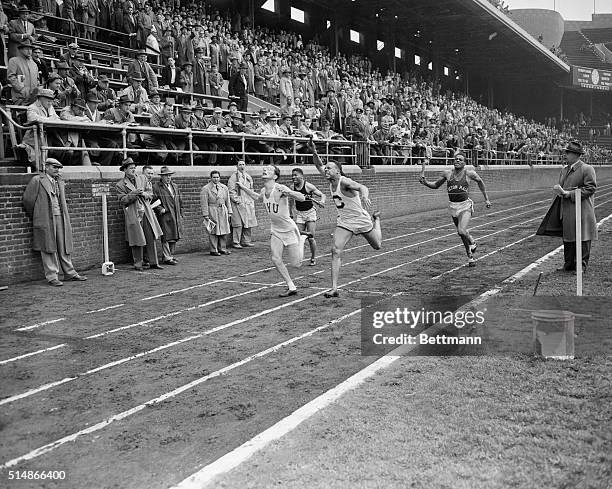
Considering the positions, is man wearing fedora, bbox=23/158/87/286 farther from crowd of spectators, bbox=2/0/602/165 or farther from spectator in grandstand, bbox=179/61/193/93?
spectator in grandstand, bbox=179/61/193/93

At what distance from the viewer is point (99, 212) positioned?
12.6m

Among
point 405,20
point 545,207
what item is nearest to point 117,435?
point 545,207

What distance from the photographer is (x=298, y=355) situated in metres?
6.64

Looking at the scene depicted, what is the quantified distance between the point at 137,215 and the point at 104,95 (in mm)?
3458

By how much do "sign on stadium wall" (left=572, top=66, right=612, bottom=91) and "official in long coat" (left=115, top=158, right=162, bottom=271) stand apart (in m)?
53.2

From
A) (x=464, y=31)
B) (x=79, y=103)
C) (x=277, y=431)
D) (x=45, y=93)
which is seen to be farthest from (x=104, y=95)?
(x=464, y=31)

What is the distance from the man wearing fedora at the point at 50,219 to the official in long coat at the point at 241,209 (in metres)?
4.72

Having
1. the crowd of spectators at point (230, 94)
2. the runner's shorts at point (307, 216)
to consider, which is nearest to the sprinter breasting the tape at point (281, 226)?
the runner's shorts at point (307, 216)

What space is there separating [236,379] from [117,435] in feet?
4.59

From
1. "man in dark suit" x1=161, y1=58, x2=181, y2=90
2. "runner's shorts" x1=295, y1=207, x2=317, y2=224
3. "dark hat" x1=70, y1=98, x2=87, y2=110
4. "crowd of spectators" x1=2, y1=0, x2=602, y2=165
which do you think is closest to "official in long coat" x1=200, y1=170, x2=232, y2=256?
"crowd of spectators" x1=2, y1=0, x2=602, y2=165

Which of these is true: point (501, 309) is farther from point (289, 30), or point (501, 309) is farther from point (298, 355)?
point (289, 30)

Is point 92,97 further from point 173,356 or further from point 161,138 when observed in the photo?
point 173,356

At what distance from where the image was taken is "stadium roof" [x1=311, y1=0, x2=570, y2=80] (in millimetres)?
34312

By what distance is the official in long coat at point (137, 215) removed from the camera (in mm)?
12500
